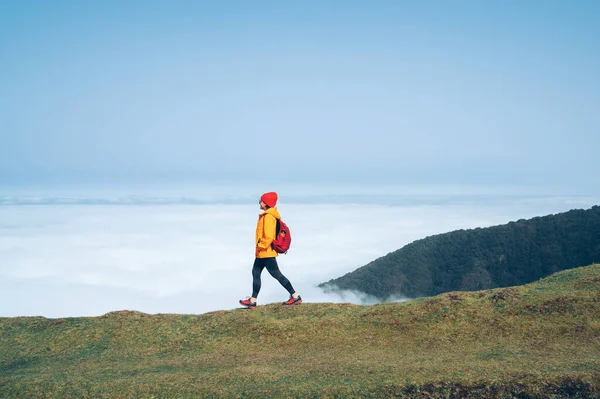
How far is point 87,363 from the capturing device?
45.8 feet

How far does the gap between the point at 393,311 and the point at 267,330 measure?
3.65 meters

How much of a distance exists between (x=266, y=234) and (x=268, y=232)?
3.2 inches

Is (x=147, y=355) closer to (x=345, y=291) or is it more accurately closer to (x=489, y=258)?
(x=345, y=291)

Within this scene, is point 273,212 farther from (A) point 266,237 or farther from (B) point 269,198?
(A) point 266,237

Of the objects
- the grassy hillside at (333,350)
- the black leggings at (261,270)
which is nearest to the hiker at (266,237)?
the black leggings at (261,270)

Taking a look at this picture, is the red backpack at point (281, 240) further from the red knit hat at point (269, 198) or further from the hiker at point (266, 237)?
the red knit hat at point (269, 198)

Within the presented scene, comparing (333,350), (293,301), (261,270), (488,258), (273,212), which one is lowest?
(333,350)

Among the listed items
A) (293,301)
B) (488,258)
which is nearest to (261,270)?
(293,301)

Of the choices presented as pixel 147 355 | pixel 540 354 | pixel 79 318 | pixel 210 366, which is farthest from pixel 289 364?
pixel 79 318

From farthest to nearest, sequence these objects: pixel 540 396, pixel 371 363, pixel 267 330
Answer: pixel 267 330 → pixel 371 363 → pixel 540 396

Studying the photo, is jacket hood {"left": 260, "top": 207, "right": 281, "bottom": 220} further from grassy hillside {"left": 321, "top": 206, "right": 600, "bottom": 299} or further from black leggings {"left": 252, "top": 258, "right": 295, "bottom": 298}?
grassy hillside {"left": 321, "top": 206, "right": 600, "bottom": 299}

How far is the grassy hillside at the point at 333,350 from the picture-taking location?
11.3m

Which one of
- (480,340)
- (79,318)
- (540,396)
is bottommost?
(540,396)

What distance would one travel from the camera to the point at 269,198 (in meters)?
16.1
